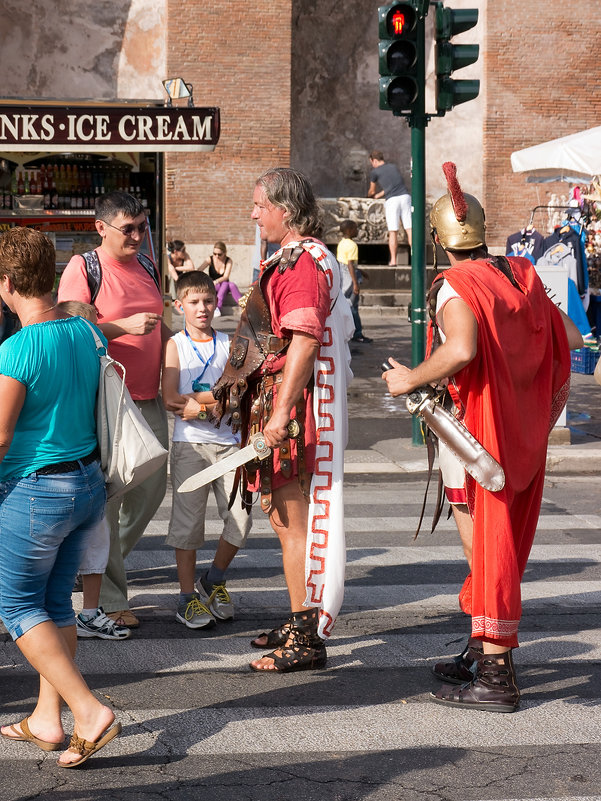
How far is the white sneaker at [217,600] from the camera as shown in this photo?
5730 millimetres

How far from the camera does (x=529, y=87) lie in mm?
24328

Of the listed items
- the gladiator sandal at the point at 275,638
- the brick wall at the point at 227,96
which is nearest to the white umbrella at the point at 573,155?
the brick wall at the point at 227,96

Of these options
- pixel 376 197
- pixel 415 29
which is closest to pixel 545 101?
pixel 376 197

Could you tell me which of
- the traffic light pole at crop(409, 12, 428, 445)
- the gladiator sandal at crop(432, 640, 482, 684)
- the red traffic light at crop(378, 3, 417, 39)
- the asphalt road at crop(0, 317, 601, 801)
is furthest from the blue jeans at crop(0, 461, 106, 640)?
the red traffic light at crop(378, 3, 417, 39)

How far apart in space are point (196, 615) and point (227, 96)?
18.3 meters

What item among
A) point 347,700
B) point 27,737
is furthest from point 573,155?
point 27,737

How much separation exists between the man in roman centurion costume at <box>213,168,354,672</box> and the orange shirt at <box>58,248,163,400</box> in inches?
29.8

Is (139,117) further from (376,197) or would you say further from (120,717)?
(376,197)

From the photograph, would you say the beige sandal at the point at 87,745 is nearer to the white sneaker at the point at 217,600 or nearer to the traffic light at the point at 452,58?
the white sneaker at the point at 217,600

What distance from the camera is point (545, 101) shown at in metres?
24.3

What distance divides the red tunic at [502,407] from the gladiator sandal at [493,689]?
0.36 ft

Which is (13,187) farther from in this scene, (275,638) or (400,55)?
(275,638)

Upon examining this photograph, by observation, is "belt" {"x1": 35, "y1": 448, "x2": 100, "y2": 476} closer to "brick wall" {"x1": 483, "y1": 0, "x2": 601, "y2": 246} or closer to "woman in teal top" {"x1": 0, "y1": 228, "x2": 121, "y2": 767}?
"woman in teal top" {"x1": 0, "y1": 228, "x2": 121, "y2": 767}

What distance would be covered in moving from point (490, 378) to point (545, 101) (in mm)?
21228
